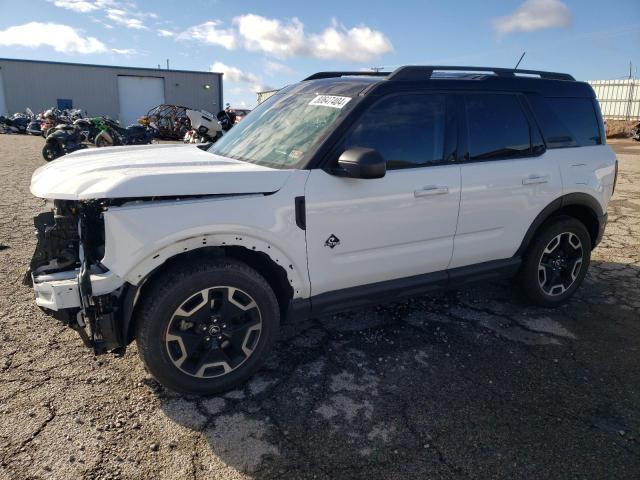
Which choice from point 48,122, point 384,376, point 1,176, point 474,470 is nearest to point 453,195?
point 384,376

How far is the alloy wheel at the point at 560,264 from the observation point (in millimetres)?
4004

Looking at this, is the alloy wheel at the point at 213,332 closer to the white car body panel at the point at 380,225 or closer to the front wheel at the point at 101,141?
the white car body panel at the point at 380,225

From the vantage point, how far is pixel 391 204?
2992 mm

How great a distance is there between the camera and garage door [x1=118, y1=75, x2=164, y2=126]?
36.4 metres

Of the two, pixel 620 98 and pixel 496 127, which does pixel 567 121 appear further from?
pixel 620 98

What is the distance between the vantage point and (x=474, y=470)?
225 centimetres

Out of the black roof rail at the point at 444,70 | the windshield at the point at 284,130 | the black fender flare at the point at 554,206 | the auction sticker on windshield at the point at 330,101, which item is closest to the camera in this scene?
the windshield at the point at 284,130

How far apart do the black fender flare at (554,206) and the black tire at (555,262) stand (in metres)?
0.10

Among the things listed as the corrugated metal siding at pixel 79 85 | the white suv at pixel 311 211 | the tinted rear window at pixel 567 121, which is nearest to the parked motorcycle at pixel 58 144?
the white suv at pixel 311 211

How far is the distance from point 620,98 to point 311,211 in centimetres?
2978

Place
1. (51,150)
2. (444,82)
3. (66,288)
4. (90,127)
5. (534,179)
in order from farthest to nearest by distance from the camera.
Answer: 1. (90,127)
2. (51,150)
3. (534,179)
4. (444,82)
5. (66,288)

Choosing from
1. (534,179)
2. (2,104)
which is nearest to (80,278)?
(534,179)

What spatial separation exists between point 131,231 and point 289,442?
4.52 feet

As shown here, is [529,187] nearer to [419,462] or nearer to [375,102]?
[375,102]
